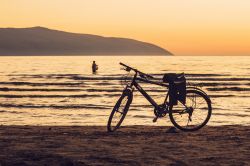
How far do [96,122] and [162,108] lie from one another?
6301mm

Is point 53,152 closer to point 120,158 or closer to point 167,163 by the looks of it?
point 120,158

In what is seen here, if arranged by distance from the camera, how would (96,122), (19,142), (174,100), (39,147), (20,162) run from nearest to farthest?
(20,162) → (39,147) → (19,142) → (174,100) → (96,122)

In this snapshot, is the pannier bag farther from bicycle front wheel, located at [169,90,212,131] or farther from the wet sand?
the wet sand

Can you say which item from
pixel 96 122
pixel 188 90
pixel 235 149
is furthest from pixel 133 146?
pixel 96 122

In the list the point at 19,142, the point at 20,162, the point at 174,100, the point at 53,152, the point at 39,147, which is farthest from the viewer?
the point at 174,100

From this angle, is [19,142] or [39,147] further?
[19,142]

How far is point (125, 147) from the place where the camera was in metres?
9.41

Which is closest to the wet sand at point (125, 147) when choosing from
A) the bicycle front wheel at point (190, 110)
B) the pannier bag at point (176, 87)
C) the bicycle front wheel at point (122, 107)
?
the bicycle front wheel at point (122, 107)

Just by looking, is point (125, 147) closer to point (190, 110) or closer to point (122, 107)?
point (122, 107)

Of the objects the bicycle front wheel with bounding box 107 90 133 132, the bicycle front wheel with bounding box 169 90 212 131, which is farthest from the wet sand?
the bicycle front wheel with bounding box 169 90 212 131

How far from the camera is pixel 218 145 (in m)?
9.72

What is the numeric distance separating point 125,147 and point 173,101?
2826 mm

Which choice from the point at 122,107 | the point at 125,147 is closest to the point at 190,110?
the point at 122,107

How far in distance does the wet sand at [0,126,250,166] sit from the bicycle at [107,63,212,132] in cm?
42
